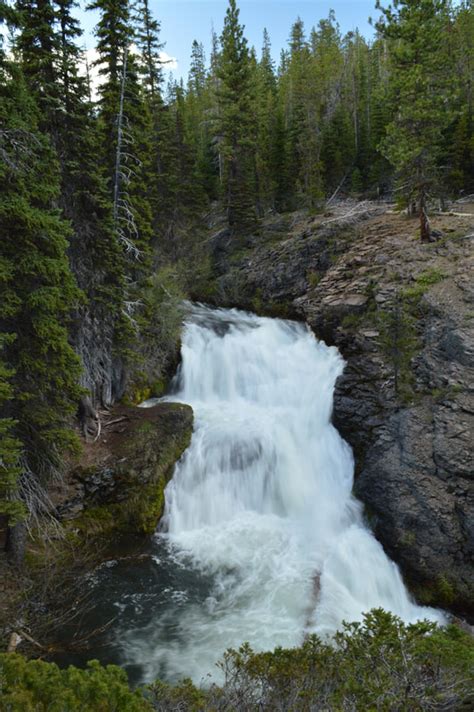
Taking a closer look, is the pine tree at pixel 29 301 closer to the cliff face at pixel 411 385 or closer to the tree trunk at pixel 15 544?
the tree trunk at pixel 15 544

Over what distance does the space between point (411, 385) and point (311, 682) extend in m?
9.69

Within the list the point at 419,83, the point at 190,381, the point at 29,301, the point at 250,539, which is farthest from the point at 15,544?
the point at 419,83

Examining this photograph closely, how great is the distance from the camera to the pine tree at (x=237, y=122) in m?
28.3

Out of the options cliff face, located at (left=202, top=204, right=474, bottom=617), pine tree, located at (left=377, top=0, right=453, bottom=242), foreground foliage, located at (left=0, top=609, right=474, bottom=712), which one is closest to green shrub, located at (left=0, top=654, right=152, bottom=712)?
foreground foliage, located at (left=0, top=609, right=474, bottom=712)

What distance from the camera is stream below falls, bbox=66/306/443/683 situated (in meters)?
9.17

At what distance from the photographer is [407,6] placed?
55.8ft

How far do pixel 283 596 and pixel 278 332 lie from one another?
40.3 ft

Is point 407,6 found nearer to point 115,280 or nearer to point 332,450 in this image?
point 115,280

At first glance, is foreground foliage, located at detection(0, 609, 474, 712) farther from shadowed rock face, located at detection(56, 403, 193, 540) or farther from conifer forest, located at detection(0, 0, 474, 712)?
shadowed rock face, located at detection(56, 403, 193, 540)

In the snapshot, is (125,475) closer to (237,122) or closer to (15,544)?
(15,544)

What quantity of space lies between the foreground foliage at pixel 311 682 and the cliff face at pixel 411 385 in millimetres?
5057

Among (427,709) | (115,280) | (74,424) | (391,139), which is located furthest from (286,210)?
(427,709)

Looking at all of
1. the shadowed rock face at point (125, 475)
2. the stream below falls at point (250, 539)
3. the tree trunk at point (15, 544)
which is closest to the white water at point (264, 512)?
the stream below falls at point (250, 539)

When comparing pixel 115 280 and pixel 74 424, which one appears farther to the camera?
pixel 115 280
